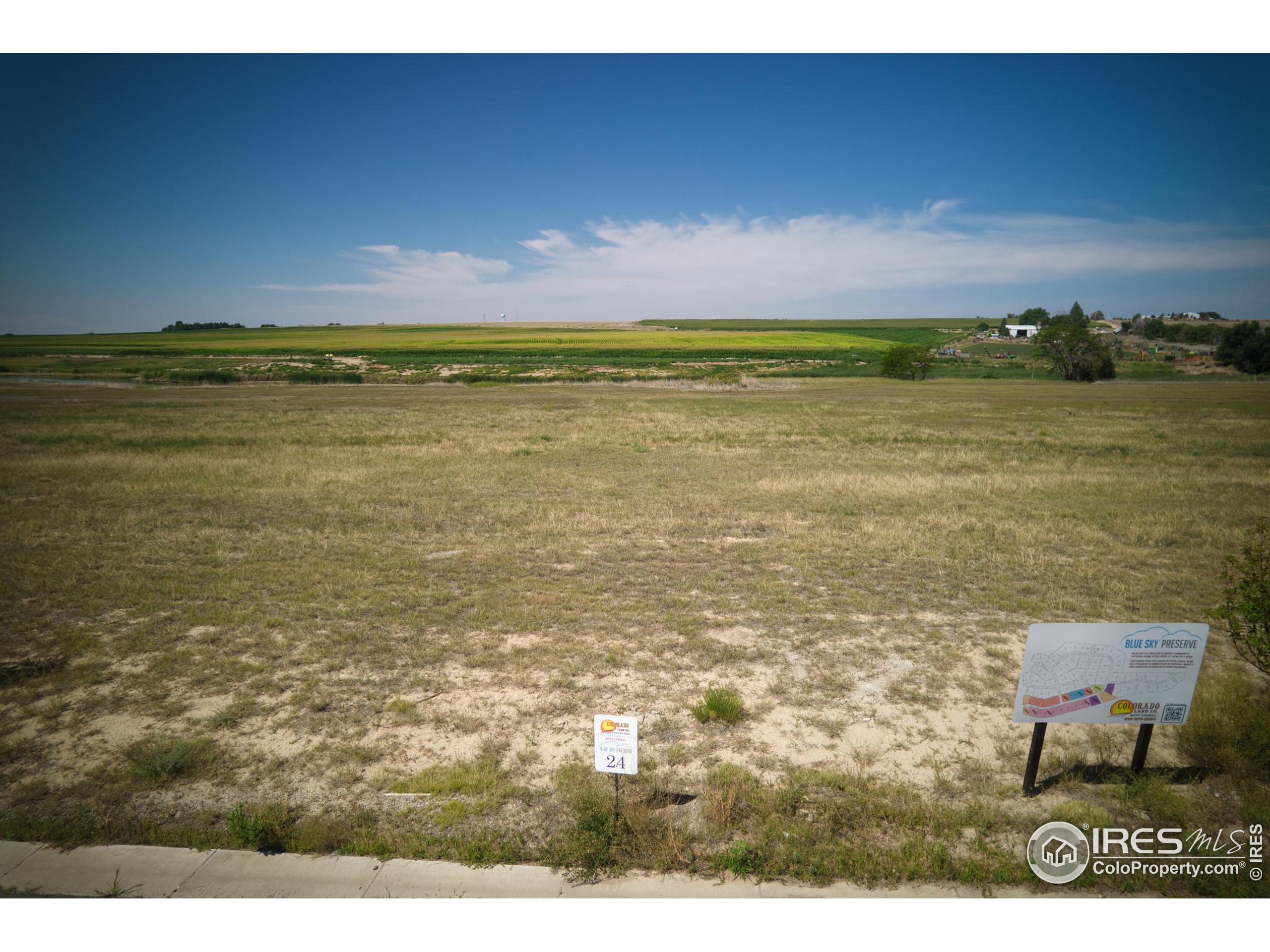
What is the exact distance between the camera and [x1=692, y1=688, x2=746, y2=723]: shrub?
5.82 m

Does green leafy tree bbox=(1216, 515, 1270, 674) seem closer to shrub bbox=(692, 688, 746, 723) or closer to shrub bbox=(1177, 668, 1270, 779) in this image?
shrub bbox=(1177, 668, 1270, 779)

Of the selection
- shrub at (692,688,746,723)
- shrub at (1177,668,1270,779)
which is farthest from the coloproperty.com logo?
shrub at (692,688,746,723)

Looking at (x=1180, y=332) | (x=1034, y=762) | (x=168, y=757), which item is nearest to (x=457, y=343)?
(x=168, y=757)

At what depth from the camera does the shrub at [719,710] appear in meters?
5.82

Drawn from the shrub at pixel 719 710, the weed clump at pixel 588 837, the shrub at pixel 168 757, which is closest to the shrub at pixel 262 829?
the shrub at pixel 168 757

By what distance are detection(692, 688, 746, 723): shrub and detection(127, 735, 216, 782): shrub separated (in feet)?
14.8

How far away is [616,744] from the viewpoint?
412cm

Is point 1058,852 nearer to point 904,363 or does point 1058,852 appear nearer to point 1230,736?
point 1230,736

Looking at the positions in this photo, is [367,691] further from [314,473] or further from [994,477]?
[994,477]

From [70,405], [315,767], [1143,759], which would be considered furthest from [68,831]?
[70,405]

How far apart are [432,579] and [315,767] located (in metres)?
4.75

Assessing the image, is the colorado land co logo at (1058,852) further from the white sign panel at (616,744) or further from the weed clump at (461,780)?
the weed clump at (461,780)

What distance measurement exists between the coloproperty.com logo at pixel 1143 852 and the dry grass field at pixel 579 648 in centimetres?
19

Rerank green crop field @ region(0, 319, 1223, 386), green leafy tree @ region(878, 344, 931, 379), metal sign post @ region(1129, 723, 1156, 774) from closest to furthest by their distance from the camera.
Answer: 1. metal sign post @ region(1129, 723, 1156, 774)
2. green crop field @ region(0, 319, 1223, 386)
3. green leafy tree @ region(878, 344, 931, 379)
